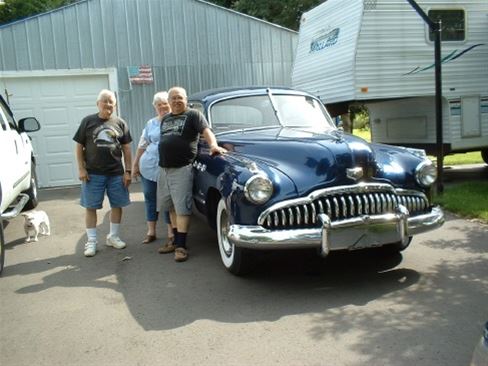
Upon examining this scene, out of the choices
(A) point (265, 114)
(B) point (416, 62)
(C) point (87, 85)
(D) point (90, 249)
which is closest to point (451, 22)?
(B) point (416, 62)

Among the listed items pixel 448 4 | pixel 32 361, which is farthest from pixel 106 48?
pixel 32 361

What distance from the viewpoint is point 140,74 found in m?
12.8

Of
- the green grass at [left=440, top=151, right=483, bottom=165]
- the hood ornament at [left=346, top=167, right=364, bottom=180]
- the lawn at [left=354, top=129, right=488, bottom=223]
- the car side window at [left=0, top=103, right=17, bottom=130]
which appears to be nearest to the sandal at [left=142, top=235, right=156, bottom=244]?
the car side window at [left=0, top=103, right=17, bottom=130]

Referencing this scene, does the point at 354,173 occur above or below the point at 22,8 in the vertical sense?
below

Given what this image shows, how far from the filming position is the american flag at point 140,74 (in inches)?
501

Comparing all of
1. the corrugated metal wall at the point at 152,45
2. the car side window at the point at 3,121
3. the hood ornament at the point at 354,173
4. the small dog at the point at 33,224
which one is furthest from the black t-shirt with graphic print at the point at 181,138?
the corrugated metal wall at the point at 152,45

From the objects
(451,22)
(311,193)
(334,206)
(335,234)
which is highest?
(451,22)

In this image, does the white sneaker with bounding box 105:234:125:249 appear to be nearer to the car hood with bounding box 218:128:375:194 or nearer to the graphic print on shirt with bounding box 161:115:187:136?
the graphic print on shirt with bounding box 161:115:187:136

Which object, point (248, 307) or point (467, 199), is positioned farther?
point (467, 199)

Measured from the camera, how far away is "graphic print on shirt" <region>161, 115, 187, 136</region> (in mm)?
5438

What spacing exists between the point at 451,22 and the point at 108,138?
7659 mm

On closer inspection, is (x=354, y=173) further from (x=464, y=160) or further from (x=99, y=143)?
(x=464, y=160)

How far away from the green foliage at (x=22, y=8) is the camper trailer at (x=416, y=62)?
24872 millimetres

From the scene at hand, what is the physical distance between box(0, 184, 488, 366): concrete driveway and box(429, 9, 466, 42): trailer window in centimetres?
545
